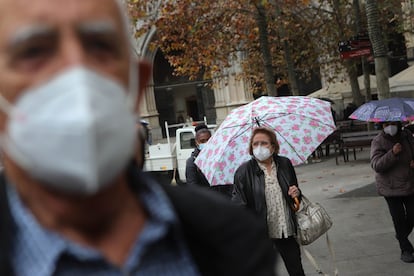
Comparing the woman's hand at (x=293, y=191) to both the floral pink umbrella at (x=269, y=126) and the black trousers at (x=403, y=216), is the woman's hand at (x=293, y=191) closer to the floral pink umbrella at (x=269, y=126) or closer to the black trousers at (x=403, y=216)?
the floral pink umbrella at (x=269, y=126)

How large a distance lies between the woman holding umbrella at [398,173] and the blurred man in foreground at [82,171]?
211 inches

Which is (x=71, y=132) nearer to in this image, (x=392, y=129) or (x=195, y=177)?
Result: (x=195, y=177)

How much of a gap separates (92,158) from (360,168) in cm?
1450

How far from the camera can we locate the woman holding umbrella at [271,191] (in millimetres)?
5121

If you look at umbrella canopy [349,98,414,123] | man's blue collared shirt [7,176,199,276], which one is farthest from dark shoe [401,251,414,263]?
man's blue collared shirt [7,176,199,276]

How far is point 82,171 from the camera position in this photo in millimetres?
1090

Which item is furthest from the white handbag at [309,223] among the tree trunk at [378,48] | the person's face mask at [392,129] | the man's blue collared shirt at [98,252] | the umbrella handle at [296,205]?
the tree trunk at [378,48]

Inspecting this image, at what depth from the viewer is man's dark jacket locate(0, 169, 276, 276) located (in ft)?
4.43

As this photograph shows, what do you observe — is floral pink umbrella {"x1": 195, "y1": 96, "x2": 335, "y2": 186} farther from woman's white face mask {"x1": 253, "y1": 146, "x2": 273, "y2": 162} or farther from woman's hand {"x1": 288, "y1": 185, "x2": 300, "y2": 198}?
woman's hand {"x1": 288, "y1": 185, "x2": 300, "y2": 198}

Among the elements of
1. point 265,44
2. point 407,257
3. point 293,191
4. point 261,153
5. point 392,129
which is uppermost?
point 265,44

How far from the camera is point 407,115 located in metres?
7.03

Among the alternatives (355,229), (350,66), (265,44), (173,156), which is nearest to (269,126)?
(355,229)

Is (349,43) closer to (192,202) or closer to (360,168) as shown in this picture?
(360,168)

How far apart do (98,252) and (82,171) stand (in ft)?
0.73
